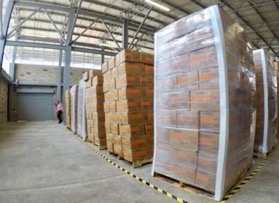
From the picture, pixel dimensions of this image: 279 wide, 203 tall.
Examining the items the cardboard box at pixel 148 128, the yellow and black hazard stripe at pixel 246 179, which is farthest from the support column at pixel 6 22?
the yellow and black hazard stripe at pixel 246 179

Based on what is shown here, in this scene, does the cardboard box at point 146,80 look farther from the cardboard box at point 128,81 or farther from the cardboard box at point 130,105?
the cardboard box at point 130,105

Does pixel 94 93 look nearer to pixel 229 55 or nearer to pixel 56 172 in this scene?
pixel 56 172

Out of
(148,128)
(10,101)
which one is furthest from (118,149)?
(10,101)

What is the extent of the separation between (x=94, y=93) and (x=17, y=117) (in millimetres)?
15490

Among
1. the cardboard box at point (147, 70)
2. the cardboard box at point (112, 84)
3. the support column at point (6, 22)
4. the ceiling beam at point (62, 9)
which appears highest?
the ceiling beam at point (62, 9)

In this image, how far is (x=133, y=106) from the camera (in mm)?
4738

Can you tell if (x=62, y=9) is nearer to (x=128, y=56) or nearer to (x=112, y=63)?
(x=112, y=63)

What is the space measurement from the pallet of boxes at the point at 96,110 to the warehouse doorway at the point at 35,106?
1416cm

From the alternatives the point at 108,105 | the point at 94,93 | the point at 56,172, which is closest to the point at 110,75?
the point at 108,105

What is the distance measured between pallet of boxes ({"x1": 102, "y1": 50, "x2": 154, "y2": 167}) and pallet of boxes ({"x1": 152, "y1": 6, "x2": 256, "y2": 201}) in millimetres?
902

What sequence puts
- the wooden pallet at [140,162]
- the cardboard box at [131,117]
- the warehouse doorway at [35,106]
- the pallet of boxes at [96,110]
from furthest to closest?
the warehouse doorway at [35,106], the pallet of boxes at [96,110], the cardboard box at [131,117], the wooden pallet at [140,162]

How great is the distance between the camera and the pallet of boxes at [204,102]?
293cm

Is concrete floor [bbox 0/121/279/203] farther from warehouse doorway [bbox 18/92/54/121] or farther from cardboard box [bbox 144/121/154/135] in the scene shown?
warehouse doorway [bbox 18/92/54/121]

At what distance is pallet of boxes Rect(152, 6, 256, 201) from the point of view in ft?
9.62
